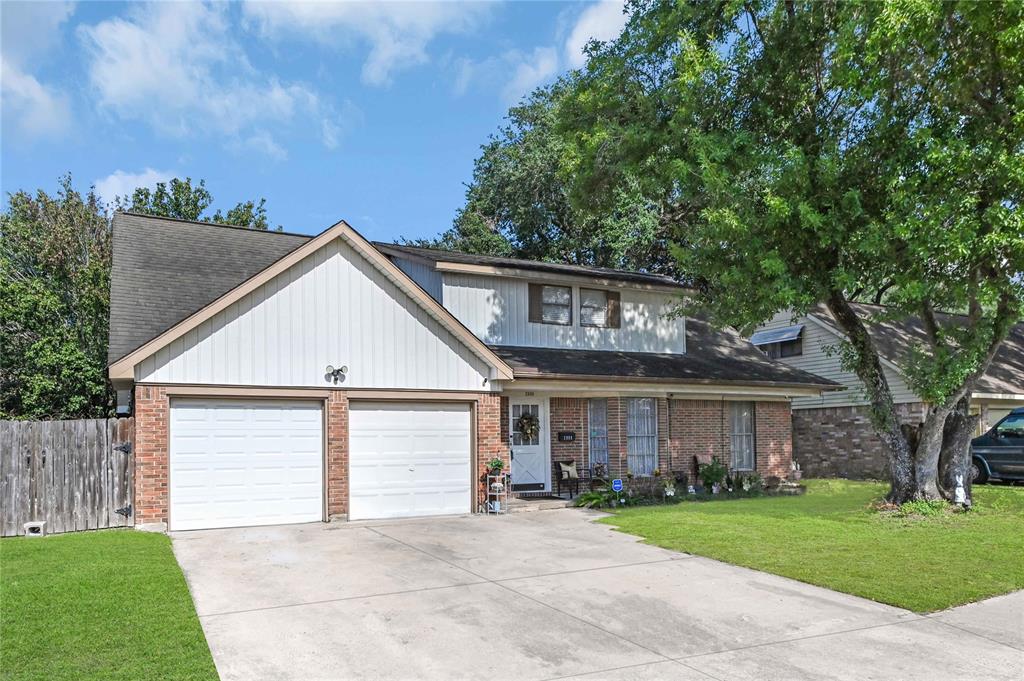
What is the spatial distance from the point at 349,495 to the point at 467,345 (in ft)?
11.4

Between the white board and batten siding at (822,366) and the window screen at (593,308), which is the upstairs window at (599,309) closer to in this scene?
the window screen at (593,308)

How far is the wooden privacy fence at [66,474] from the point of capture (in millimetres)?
11469

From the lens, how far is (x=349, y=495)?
13617 mm

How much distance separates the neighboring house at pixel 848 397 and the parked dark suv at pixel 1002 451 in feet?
6.46

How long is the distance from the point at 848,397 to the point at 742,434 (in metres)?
5.63

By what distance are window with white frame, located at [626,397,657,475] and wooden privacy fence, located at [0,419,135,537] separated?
1008cm

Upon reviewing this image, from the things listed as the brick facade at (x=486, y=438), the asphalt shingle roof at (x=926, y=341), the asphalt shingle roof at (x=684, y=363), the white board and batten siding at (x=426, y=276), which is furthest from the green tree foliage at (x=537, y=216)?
the brick facade at (x=486, y=438)

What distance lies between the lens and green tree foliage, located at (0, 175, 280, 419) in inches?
823

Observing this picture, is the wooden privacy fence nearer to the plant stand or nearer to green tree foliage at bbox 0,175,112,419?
the plant stand

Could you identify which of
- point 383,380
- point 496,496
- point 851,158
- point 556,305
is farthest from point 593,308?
point 851,158

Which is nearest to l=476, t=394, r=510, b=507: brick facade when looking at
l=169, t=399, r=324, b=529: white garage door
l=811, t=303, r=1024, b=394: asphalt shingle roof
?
l=169, t=399, r=324, b=529: white garage door

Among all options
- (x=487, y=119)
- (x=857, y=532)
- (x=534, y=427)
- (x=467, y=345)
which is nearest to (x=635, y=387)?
(x=534, y=427)

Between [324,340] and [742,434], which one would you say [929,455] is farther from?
[324,340]

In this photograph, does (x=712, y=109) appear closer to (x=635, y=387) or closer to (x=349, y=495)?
(x=635, y=387)
